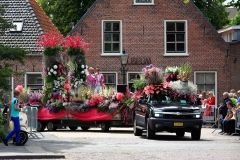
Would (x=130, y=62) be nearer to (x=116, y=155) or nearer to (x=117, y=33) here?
(x=117, y=33)

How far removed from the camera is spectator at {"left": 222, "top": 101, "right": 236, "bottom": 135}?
26172 millimetres

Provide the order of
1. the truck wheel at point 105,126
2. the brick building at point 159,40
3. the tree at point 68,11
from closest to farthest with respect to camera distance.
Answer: the truck wheel at point 105,126, the brick building at point 159,40, the tree at point 68,11

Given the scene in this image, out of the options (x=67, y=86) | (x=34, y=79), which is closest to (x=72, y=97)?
(x=67, y=86)

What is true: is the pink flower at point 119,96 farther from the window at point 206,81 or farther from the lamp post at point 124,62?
the window at point 206,81

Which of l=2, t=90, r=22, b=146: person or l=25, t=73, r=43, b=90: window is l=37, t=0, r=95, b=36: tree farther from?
l=2, t=90, r=22, b=146: person

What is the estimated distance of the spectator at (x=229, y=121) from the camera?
2617 cm

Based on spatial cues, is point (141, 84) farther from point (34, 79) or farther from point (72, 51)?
point (34, 79)

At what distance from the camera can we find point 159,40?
40.8 meters

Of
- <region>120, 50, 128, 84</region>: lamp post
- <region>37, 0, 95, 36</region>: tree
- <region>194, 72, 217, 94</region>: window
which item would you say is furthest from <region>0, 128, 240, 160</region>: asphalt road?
<region>37, 0, 95, 36</region>: tree

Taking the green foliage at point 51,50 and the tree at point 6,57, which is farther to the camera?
the green foliage at point 51,50

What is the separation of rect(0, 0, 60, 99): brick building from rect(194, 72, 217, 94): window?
885 centimetres

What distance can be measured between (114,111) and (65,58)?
3.47 metres

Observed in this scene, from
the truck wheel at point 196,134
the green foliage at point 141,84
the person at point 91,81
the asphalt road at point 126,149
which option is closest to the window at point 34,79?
the person at point 91,81

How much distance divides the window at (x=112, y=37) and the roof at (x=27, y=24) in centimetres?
354
